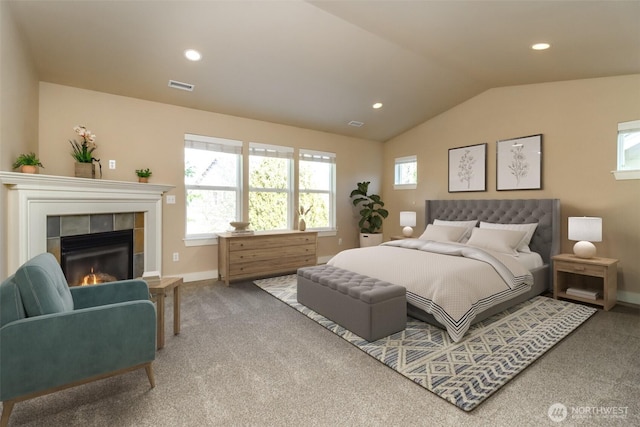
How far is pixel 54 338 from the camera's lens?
160 centimetres

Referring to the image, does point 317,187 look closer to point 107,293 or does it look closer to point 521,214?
point 521,214

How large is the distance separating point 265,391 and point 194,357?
755 mm

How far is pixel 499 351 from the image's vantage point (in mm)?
2404

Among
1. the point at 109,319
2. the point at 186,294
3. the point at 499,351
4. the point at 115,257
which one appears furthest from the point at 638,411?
the point at 115,257

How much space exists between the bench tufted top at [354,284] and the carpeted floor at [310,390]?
1.40ft

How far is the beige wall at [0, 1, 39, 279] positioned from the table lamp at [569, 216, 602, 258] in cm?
554

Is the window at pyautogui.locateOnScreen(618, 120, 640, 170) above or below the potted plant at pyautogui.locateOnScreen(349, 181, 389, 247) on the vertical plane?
above

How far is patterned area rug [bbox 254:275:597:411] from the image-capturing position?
200 cm

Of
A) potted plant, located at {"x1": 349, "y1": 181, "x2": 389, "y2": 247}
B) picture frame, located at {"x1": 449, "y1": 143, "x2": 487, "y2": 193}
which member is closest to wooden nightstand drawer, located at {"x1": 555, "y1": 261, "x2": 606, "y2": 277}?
picture frame, located at {"x1": 449, "y1": 143, "x2": 487, "y2": 193}

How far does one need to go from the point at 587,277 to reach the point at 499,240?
3.82 feet

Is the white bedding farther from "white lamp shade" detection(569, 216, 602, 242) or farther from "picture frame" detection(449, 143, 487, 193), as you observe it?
"picture frame" detection(449, 143, 487, 193)

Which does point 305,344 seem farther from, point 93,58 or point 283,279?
point 93,58

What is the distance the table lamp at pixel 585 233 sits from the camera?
11.2 ft

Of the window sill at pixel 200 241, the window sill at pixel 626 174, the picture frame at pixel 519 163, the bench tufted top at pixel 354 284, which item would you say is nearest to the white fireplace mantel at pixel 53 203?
the window sill at pixel 200 241
